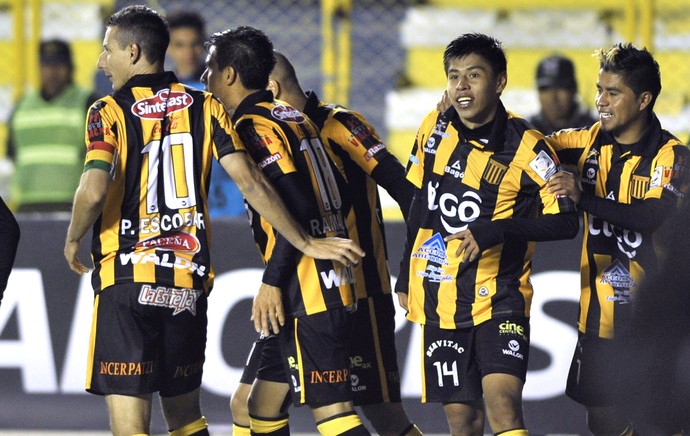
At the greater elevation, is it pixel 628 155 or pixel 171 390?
pixel 628 155

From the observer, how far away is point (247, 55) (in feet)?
17.2

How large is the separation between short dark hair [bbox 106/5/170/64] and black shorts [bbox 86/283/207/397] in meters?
0.93

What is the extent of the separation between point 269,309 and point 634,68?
193 centimetres

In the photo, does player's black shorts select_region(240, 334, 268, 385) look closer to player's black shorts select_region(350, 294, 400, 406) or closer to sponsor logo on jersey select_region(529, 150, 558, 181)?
player's black shorts select_region(350, 294, 400, 406)

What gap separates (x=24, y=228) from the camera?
7.76 meters

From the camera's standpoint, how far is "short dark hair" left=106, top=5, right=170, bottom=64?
508cm

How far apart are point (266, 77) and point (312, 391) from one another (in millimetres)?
1310

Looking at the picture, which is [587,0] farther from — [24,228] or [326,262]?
[326,262]

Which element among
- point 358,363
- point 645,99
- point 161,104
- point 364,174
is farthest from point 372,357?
point 645,99

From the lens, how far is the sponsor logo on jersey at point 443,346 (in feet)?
17.9

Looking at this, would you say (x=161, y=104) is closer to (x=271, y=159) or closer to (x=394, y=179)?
(x=271, y=159)

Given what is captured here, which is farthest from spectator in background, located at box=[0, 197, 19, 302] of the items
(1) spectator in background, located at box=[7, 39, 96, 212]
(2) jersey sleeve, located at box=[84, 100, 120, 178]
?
(1) spectator in background, located at box=[7, 39, 96, 212]

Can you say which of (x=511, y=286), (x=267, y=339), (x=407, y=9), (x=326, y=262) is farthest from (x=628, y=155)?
(x=407, y=9)

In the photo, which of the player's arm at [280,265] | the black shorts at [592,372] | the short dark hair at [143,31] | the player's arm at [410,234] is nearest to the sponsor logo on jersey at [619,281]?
the black shorts at [592,372]
